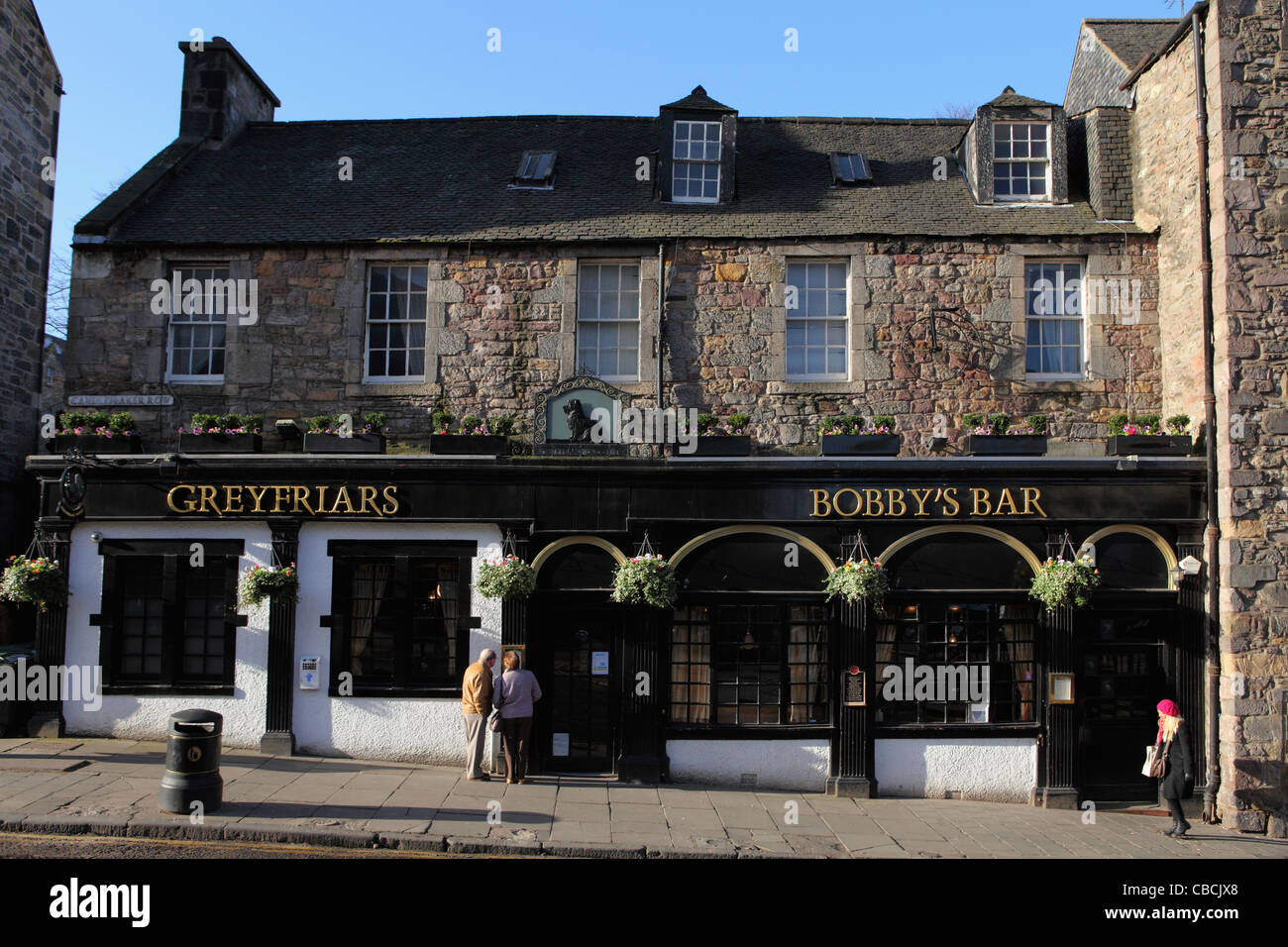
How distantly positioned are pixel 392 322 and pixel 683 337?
13.6 feet

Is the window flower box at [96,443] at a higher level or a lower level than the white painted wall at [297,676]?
higher

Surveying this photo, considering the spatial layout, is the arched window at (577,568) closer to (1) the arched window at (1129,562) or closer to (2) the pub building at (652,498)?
(2) the pub building at (652,498)

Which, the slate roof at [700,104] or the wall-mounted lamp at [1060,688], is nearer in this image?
the wall-mounted lamp at [1060,688]

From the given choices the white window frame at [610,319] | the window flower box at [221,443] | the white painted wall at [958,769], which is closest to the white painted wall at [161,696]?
the window flower box at [221,443]

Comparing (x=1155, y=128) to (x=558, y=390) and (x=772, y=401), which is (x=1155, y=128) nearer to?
(x=772, y=401)

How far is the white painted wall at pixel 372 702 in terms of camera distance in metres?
11.3

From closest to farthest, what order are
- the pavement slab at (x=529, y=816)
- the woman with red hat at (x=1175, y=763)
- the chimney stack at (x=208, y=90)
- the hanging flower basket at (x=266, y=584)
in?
the pavement slab at (x=529, y=816) → the woman with red hat at (x=1175, y=763) → the hanging flower basket at (x=266, y=584) → the chimney stack at (x=208, y=90)

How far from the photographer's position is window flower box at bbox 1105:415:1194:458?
11273 millimetres

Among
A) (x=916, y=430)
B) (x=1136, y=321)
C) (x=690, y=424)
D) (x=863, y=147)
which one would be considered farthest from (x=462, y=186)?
(x=1136, y=321)

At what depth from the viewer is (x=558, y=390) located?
12094 mm

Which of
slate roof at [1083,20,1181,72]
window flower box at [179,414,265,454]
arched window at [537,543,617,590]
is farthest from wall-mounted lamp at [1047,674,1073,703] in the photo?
window flower box at [179,414,265,454]

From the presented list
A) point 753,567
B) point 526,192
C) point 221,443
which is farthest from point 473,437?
point 526,192

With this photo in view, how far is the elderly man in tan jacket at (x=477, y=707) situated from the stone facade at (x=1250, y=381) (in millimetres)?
8839
